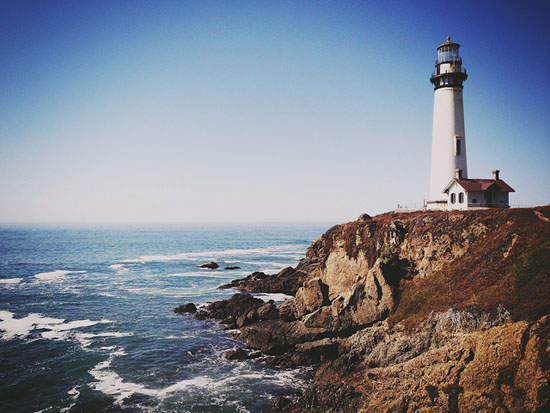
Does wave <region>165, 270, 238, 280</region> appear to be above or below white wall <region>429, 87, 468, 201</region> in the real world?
below

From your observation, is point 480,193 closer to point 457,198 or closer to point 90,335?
point 457,198

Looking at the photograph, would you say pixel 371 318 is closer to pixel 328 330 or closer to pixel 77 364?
pixel 328 330

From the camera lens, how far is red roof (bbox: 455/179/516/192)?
32.8 m

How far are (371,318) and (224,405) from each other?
13.2 meters

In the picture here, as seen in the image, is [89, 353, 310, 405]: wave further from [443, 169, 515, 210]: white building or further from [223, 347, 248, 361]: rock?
[443, 169, 515, 210]: white building

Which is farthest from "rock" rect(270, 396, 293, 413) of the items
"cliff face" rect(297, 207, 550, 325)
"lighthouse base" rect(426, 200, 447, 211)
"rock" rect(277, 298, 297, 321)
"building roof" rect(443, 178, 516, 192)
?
"lighthouse base" rect(426, 200, 447, 211)

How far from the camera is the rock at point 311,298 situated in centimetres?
3178

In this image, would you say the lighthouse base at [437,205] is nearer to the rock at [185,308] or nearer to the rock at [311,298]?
the rock at [311,298]

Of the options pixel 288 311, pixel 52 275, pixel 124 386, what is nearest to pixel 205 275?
pixel 52 275

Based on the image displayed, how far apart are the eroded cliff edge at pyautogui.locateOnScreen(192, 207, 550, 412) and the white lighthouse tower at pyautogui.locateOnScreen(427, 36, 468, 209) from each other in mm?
8753

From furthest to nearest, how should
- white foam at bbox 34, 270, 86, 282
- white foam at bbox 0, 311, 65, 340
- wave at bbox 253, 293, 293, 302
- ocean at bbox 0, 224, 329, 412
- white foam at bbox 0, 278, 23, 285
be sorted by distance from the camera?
white foam at bbox 34, 270, 86, 282 < white foam at bbox 0, 278, 23, 285 < wave at bbox 253, 293, 293, 302 < white foam at bbox 0, 311, 65, 340 < ocean at bbox 0, 224, 329, 412

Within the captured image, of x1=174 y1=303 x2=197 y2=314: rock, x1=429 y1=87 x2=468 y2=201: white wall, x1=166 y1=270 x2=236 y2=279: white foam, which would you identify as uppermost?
x1=429 y1=87 x2=468 y2=201: white wall

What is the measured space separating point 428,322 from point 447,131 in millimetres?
23877

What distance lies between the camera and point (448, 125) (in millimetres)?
36875
